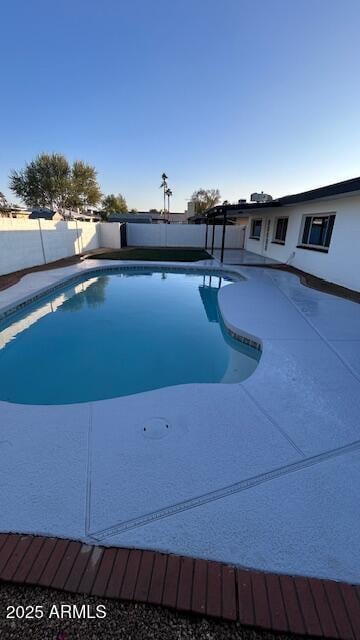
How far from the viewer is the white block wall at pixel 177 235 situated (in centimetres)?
2166

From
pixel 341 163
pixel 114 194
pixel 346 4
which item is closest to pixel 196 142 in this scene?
pixel 341 163

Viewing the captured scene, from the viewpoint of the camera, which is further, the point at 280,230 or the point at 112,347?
the point at 280,230

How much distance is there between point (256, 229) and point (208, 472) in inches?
742

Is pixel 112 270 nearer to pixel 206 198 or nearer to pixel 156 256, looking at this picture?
pixel 156 256

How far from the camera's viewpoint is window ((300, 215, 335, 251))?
10.0m

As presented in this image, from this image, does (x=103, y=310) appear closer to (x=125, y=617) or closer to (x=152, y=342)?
(x=152, y=342)

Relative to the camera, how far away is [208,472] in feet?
7.44

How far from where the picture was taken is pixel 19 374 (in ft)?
15.5

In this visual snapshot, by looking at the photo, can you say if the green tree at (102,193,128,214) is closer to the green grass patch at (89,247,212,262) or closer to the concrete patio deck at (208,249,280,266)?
the green grass patch at (89,247,212,262)

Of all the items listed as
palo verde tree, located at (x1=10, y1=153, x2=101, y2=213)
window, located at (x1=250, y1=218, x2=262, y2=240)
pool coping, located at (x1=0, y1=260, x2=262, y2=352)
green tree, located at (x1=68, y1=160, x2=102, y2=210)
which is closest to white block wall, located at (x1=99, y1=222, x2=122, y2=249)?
pool coping, located at (x1=0, y1=260, x2=262, y2=352)

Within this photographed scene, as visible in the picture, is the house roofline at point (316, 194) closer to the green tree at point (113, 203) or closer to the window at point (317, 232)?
the window at point (317, 232)

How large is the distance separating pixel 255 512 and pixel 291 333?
12.5 feet

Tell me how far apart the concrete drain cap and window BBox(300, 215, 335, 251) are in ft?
31.7

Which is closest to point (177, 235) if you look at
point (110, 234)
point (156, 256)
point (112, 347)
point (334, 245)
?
point (110, 234)
